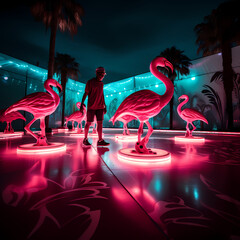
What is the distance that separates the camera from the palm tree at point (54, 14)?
8359 mm

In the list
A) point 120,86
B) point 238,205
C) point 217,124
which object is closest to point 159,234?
point 238,205

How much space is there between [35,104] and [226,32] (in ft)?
42.2

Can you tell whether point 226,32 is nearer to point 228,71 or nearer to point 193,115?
point 228,71

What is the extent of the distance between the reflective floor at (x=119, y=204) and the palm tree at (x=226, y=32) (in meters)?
10.5

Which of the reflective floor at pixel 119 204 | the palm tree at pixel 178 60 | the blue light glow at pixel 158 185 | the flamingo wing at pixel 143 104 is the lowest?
the reflective floor at pixel 119 204

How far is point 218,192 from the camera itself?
1.25 m

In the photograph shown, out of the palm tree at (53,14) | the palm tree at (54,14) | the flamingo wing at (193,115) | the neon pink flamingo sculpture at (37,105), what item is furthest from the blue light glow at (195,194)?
the palm tree at (54,14)

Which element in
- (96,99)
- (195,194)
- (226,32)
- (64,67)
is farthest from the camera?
(64,67)

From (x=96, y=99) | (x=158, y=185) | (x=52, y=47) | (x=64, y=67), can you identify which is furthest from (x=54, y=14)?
(x=158, y=185)

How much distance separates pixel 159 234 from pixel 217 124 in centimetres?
1305

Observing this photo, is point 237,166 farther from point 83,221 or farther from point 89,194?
point 83,221

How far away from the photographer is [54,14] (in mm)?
8594

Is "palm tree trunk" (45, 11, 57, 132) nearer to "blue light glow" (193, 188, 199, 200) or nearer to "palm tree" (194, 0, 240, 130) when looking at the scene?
"blue light glow" (193, 188, 199, 200)

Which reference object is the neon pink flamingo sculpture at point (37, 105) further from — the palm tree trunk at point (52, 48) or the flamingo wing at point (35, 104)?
the palm tree trunk at point (52, 48)
